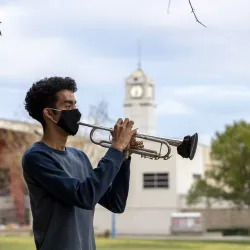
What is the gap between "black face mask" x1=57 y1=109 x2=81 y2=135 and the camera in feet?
11.4

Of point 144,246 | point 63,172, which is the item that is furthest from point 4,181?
point 63,172

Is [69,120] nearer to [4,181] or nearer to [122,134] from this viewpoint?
[122,134]

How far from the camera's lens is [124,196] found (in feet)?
12.3

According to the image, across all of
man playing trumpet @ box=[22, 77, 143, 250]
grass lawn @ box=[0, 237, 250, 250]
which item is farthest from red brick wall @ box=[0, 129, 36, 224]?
man playing trumpet @ box=[22, 77, 143, 250]

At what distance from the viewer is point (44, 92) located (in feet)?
11.7

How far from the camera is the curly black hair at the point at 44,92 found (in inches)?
141

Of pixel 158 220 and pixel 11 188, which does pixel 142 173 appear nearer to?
pixel 158 220

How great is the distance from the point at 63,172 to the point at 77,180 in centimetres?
8

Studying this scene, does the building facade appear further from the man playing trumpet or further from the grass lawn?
the man playing trumpet

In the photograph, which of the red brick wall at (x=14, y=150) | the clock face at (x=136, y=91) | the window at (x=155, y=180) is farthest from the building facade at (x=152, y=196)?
the clock face at (x=136, y=91)

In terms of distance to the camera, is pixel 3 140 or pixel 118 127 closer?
pixel 118 127

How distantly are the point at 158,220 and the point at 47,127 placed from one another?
44967 mm

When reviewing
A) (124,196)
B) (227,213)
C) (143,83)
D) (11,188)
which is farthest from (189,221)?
(124,196)

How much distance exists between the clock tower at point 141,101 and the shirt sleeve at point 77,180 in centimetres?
5390
